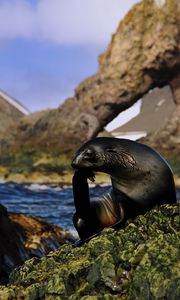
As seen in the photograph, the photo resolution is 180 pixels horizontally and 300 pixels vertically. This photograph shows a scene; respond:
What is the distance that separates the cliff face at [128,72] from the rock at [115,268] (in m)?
44.7

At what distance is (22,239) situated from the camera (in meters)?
9.19

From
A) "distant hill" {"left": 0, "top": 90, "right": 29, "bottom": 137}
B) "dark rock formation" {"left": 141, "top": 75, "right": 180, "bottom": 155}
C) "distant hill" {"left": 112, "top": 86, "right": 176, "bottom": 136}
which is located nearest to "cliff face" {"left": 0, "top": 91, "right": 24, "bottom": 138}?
"distant hill" {"left": 0, "top": 90, "right": 29, "bottom": 137}

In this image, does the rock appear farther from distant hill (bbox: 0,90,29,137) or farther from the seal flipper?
distant hill (bbox: 0,90,29,137)

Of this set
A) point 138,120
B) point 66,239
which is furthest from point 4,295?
point 138,120

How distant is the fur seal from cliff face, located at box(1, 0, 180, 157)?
43813 millimetres

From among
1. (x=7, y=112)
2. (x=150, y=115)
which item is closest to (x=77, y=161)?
(x=7, y=112)

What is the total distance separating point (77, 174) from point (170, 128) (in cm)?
4566

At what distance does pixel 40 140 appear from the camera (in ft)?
180

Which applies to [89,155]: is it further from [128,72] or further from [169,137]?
[128,72]

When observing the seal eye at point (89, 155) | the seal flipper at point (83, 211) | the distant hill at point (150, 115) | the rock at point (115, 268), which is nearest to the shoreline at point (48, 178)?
the seal flipper at point (83, 211)

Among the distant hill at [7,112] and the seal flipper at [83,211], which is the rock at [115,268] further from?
the distant hill at [7,112]

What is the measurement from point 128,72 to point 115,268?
161ft

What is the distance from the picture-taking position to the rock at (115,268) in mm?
3941

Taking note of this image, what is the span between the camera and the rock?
3.94 metres
